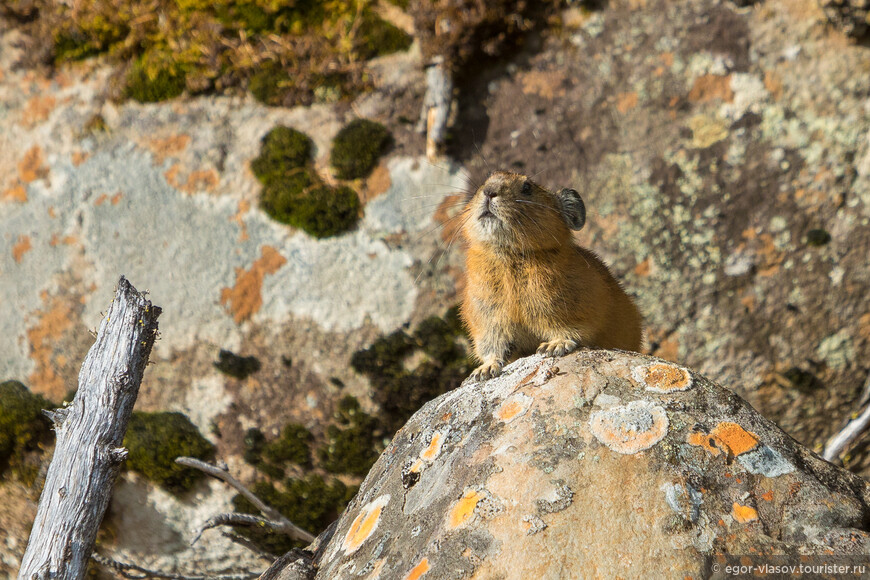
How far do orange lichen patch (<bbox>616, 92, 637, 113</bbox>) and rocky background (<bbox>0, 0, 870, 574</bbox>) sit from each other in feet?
0.10

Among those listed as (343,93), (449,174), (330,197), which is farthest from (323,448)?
(343,93)

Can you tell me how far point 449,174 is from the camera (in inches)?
305

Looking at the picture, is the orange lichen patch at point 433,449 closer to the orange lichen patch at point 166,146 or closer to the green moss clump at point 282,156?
the green moss clump at point 282,156

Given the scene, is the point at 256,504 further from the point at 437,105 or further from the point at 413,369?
the point at 437,105

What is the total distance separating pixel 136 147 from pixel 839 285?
294 inches

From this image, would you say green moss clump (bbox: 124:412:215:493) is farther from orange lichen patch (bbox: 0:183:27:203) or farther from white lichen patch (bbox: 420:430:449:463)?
white lichen patch (bbox: 420:430:449:463)

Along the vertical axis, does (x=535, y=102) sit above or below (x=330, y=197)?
above

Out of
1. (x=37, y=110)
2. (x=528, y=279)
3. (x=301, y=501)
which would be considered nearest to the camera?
(x=528, y=279)

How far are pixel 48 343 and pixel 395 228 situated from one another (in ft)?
12.8

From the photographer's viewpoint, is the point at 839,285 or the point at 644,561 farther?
the point at 839,285

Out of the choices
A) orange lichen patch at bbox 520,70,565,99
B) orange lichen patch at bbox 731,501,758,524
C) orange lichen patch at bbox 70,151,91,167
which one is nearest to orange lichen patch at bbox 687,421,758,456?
orange lichen patch at bbox 731,501,758,524

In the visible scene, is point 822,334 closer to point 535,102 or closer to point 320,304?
point 535,102

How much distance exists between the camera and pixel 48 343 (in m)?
7.76

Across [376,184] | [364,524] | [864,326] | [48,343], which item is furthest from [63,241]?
[864,326]
